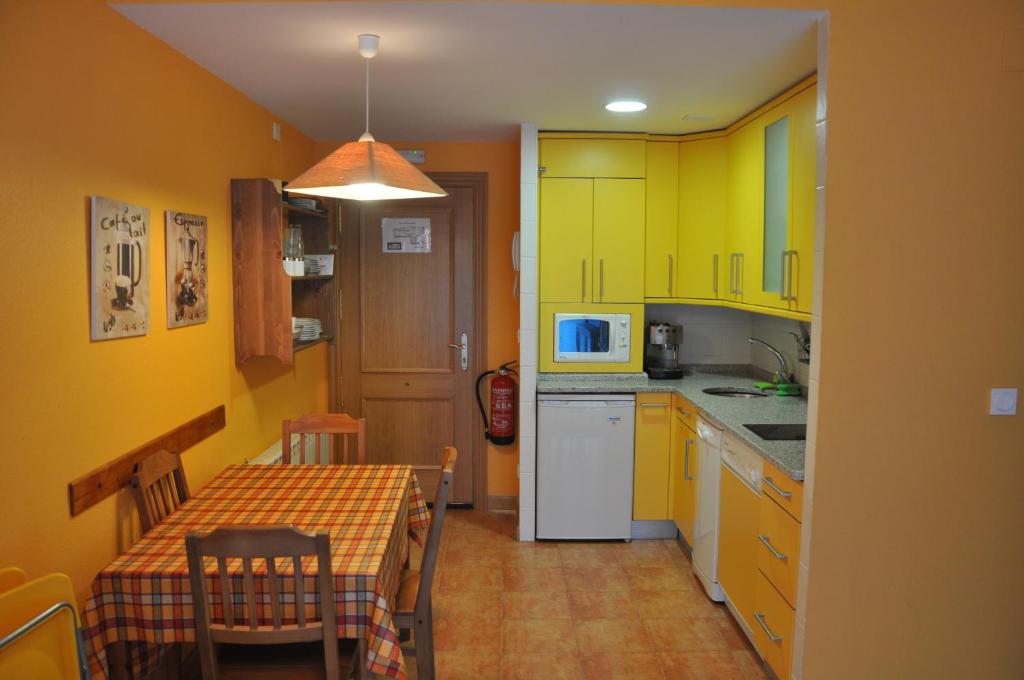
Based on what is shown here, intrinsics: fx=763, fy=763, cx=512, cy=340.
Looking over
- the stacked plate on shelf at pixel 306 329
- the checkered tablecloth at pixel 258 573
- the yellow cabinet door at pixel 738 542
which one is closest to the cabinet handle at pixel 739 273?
the yellow cabinet door at pixel 738 542

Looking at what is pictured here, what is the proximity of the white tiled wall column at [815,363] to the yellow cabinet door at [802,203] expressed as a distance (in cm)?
49

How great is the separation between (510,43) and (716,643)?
101 inches

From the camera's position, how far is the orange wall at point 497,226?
15.9ft

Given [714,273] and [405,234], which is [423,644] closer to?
[714,273]

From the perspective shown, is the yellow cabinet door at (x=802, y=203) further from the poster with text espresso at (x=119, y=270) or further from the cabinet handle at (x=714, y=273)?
the poster with text espresso at (x=119, y=270)

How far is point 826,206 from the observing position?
99.2 inches

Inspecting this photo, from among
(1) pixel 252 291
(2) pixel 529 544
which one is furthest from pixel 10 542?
(2) pixel 529 544

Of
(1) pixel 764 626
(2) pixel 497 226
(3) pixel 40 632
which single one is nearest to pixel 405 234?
(2) pixel 497 226

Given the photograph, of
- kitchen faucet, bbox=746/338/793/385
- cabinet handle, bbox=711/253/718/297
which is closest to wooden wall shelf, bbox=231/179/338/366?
cabinet handle, bbox=711/253/718/297

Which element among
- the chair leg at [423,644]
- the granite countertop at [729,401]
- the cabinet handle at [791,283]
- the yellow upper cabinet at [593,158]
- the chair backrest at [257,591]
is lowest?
the chair leg at [423,644]

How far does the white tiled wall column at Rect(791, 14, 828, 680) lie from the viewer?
253 cm

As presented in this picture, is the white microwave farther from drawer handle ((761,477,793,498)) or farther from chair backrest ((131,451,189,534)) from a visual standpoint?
chair backrest ((131,451,189,534))

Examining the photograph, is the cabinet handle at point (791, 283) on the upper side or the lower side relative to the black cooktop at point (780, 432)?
upper

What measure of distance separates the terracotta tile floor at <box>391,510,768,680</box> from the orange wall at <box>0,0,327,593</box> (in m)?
1.35
